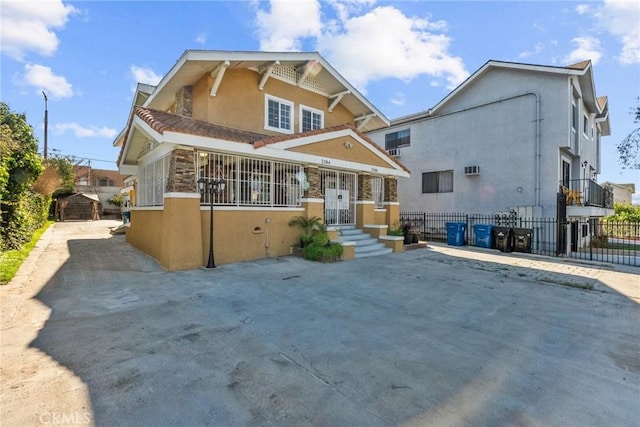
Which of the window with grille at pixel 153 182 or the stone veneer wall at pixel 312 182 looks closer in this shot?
the window with grille at pixel 153 182

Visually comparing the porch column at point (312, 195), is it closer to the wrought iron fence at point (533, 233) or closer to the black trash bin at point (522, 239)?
the wrought iron fence at point (533, 233)

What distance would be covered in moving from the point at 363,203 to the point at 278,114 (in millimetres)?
5324

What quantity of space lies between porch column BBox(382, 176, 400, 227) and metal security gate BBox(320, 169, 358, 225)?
6.39 ft

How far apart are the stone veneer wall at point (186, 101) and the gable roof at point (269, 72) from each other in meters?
0.20

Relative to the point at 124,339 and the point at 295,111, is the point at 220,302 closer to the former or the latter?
the point at 124,339

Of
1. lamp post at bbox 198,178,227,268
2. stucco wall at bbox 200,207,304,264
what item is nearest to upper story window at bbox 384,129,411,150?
stucco wall at bbox 200,207,304,264

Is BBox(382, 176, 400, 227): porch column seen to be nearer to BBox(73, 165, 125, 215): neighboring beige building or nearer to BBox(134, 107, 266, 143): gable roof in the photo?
BBox(134, 107, 266, 143): gable roof

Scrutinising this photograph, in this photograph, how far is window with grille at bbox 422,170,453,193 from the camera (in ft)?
58.4

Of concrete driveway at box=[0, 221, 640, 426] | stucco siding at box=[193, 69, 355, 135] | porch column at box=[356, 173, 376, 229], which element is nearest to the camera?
concrete driveway at box=[0, 221, 640, 426]

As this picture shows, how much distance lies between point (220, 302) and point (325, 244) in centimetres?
514

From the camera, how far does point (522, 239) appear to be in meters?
13.3

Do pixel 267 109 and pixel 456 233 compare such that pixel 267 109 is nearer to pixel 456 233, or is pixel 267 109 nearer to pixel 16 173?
pixel 16 173

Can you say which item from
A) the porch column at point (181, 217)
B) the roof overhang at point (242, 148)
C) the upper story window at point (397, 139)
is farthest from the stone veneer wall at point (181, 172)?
the upper story window at point (397, 139)

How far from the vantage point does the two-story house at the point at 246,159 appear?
851 centimetres
